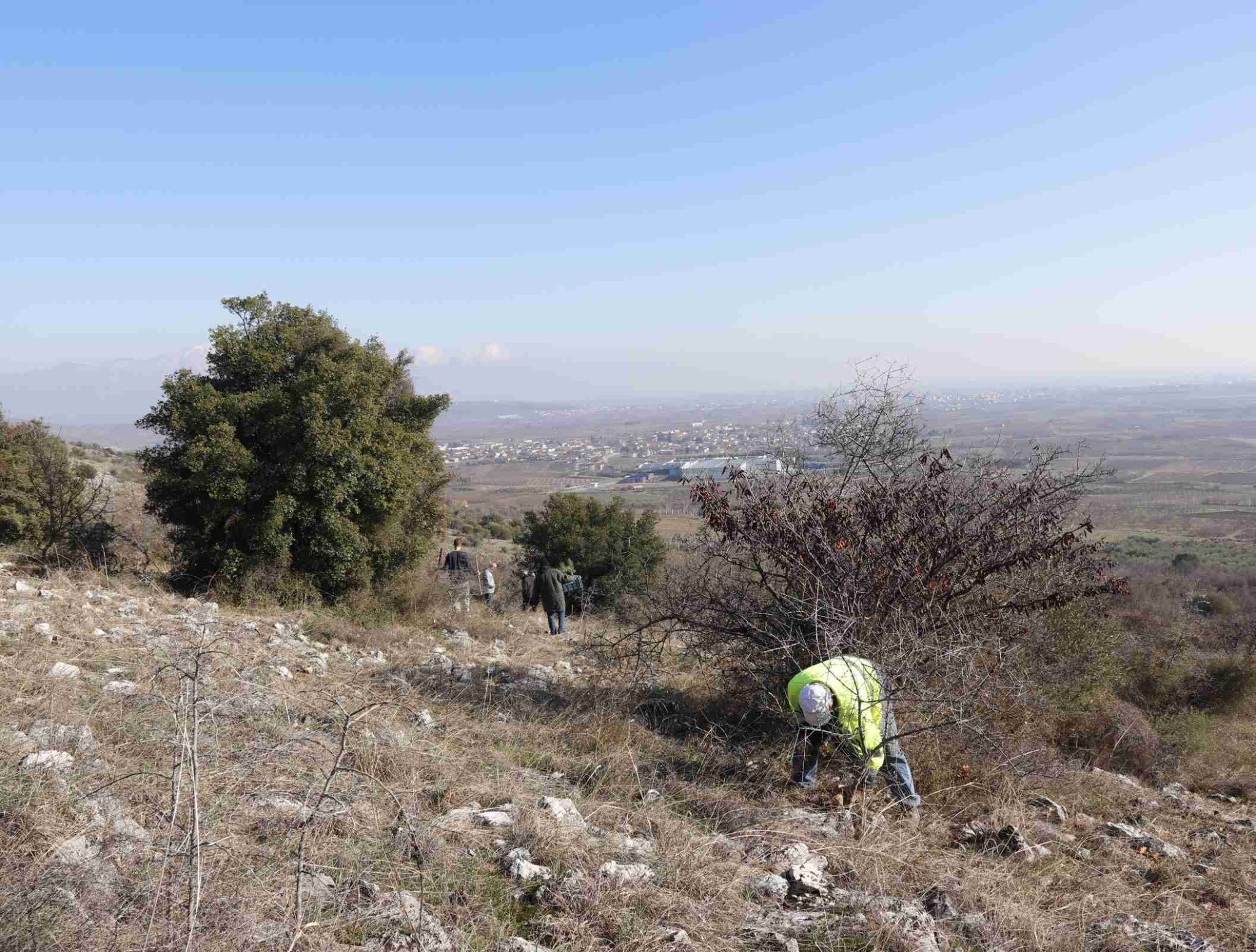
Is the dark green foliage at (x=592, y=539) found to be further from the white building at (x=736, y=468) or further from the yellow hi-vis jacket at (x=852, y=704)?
the yellow hi-vis jacket at (x=852, y=704)

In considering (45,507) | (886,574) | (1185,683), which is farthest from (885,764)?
(45,507)

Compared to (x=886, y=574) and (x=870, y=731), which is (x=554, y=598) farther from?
(x=870, y=731)

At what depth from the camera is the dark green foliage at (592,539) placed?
18406 mm

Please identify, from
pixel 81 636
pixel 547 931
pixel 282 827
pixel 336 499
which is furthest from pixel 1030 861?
pixel 336 499

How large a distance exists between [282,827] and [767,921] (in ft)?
7.70

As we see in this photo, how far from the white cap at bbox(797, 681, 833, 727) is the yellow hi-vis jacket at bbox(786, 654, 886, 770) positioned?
0.21ft

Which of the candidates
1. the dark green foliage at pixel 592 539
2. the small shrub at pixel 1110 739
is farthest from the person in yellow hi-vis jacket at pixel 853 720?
the dark green foliage at pixel 592 539

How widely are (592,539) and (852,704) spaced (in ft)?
46.6

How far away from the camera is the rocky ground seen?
305 cm

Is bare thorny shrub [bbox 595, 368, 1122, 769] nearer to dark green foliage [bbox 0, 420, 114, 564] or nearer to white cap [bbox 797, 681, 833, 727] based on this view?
white cap [bbox 797, 681, 833, 727]

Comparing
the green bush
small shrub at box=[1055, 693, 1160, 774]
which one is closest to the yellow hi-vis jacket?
the green bush

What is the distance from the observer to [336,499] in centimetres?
1108

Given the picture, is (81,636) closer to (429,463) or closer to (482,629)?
(482,629)

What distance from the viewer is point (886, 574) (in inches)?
236
